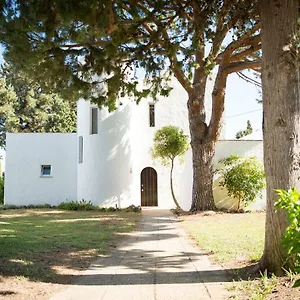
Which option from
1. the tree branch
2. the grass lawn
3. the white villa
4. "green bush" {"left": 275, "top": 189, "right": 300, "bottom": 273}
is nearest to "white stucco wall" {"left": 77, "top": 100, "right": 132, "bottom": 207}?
the white villa

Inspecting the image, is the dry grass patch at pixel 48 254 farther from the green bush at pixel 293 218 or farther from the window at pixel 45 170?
the window at pixel 45 170

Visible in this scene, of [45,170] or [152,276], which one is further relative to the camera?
[45,170]

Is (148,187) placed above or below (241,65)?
below

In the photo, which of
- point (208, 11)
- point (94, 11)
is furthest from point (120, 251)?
point (208, 11)

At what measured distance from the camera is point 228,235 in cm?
858

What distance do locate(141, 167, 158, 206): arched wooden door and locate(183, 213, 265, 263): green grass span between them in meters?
7.19

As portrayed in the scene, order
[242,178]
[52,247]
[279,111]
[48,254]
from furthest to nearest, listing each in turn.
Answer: [242,178] → [52,247] → [48,254] → [279,111]

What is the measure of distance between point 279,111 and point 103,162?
13.5 m

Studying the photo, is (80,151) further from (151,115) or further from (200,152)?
(200,152)

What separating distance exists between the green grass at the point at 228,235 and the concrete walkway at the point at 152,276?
15.1 inches

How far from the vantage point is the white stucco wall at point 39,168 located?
2058 centimetres

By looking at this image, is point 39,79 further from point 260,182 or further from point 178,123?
point 178,123

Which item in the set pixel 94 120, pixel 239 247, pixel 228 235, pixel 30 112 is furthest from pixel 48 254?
pixel 30 112

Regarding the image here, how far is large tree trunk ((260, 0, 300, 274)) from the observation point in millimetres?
4633
